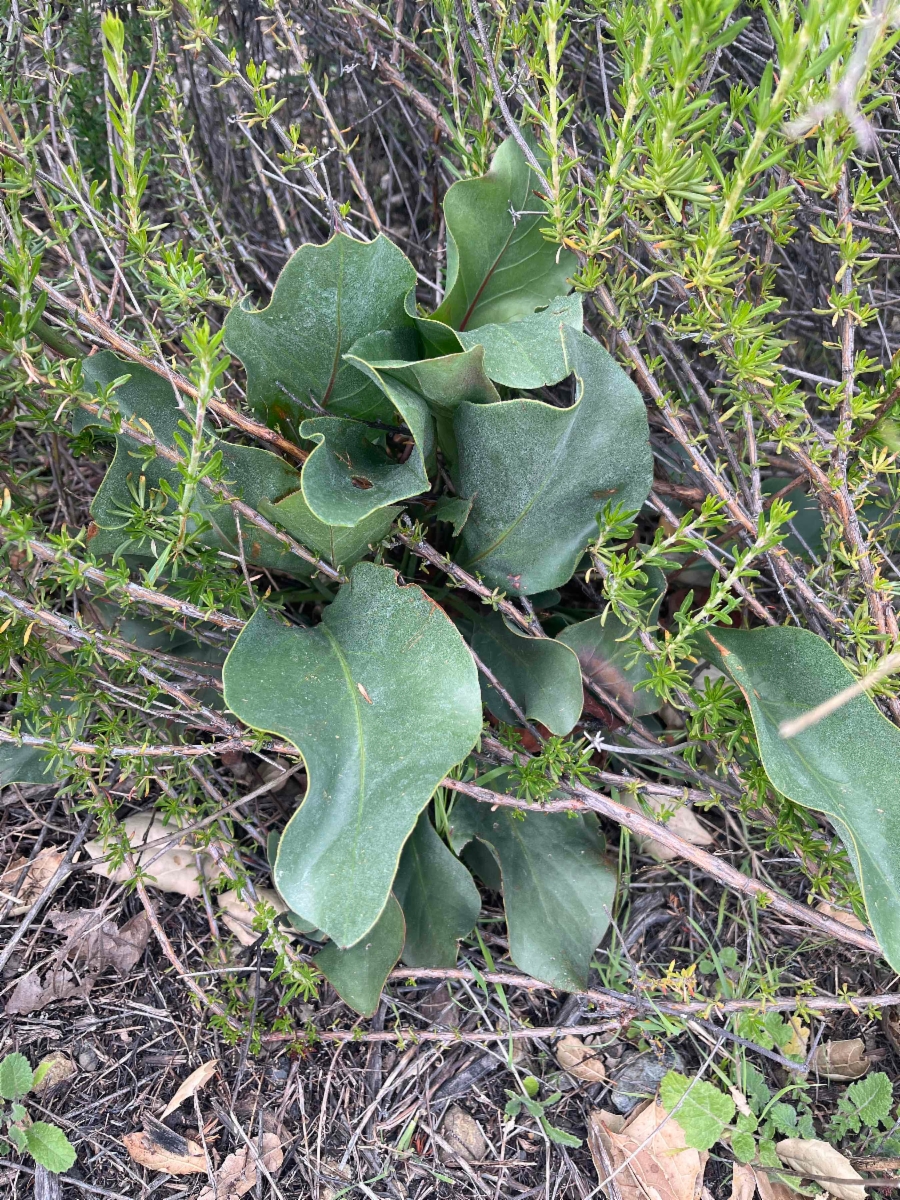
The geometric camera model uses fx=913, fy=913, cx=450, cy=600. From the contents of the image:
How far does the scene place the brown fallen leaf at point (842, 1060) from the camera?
1468 mm

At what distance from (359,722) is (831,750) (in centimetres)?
65

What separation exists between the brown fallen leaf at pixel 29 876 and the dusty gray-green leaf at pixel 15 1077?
0.78 feet

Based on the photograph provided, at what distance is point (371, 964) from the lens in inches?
52.3

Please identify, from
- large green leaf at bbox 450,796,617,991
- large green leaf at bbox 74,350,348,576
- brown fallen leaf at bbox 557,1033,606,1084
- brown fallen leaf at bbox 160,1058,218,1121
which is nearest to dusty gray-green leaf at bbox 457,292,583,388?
large green leaf at bbox 74,350,348,576

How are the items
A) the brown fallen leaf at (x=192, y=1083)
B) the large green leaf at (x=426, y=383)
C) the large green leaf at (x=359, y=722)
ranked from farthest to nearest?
1. the brown fallen leaf at (x=192, y=1083)
2. the large green leaf at (x=426, y=383)
3. the large green leaf at (x=359, y=722)

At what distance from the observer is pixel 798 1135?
4.56ft

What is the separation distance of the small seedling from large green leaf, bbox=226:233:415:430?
104 centimetres

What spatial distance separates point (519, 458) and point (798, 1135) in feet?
3.64

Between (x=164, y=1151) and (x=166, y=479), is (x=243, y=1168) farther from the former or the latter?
(x=166, y=479)

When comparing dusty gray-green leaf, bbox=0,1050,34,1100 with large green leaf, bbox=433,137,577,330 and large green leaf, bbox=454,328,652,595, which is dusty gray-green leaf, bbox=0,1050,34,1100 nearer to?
large green leaf, bbox=454,328,652,595

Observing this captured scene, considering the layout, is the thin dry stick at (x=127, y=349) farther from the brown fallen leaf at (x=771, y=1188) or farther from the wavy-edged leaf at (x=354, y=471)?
the brown fallen leaf at (x=771, y=1188)

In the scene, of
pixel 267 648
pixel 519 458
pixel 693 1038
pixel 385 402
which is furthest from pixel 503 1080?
pixel 385 402

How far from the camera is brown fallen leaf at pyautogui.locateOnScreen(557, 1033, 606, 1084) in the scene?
1450mm

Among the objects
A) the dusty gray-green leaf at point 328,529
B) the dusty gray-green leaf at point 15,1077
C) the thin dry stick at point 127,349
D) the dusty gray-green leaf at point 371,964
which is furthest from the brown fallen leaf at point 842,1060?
the thin dry stick at point 127,349
